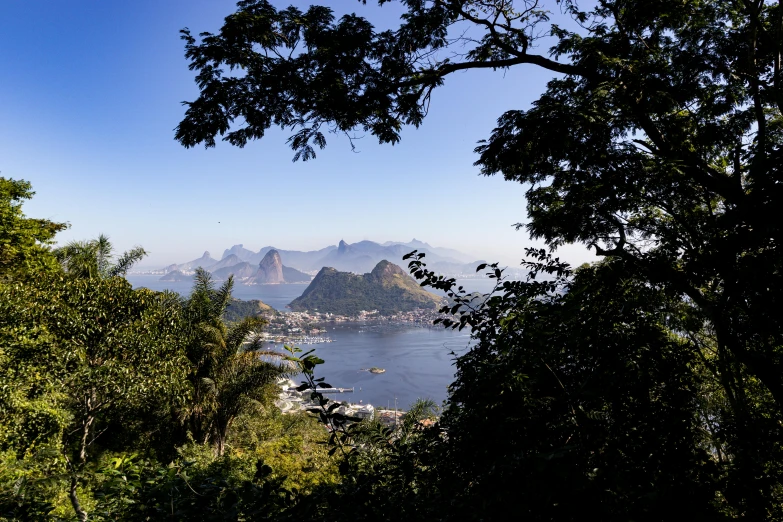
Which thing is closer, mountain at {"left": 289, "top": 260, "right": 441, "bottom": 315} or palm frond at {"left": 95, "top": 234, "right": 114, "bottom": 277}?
palm frond at {"left": 95, "top": 234, "right": 114, "bottom": 277}

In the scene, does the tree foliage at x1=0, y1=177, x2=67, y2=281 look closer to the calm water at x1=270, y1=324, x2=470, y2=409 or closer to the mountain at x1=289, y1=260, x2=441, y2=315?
the calm water at x1=270, y1=324, x2=470, y2=409

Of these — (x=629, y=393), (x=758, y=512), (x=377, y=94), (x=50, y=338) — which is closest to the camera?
(x=758, y=512)

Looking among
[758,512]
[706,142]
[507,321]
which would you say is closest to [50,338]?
[507,321]

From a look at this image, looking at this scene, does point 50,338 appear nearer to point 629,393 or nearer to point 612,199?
point 629,393

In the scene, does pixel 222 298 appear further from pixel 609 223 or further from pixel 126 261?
pixel 609 223

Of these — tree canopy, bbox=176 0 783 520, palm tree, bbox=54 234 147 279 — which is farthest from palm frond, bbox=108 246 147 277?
tree canopy, bbox=176 0 783 520

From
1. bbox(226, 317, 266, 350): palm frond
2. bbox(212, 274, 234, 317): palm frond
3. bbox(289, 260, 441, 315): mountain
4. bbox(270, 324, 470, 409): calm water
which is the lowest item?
bbox(270, 324, 470, 409): calm water
